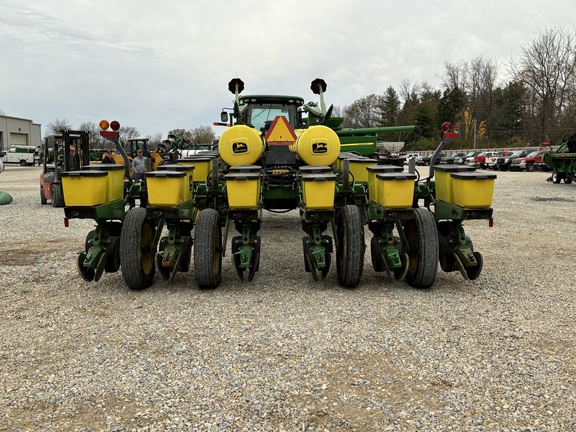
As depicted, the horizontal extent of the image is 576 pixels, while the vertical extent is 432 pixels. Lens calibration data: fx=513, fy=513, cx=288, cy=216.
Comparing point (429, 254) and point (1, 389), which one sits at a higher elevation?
point (429, 254)

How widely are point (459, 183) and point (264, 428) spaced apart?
3.54 metres

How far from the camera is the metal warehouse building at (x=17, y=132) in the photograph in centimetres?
7100

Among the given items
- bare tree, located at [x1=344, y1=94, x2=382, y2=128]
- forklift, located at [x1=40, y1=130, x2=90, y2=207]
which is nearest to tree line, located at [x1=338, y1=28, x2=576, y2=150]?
bare tree, located at [x1=344, y1=94, x2=382, y2=128]

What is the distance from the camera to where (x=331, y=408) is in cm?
300

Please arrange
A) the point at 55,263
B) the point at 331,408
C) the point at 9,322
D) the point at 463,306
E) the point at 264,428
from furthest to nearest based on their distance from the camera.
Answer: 1. the point at 55,263
2. the point at 463,306
3. the point at 9,322
4. the point at 331,408
5. the point at 264,428

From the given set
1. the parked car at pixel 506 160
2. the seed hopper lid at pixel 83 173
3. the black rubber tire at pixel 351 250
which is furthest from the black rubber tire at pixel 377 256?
the parked car at pixel 506 160

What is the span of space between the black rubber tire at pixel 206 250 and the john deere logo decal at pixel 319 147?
5.69 ft

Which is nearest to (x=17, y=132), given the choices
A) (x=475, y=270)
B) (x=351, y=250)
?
(x=351, y=250)

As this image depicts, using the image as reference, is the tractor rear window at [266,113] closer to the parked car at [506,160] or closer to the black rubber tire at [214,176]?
the black rubber tire at [214,176]

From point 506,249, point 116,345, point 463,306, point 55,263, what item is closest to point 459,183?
point 463,306

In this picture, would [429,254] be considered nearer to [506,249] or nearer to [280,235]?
[506,249]

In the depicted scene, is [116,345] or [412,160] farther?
[412,160]

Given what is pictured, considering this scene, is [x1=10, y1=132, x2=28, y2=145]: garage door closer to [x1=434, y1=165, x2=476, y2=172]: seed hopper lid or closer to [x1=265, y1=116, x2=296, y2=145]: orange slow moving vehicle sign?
[x1=265, y1=116, x2=296, y2=145]: orange slow moving vehicle sign

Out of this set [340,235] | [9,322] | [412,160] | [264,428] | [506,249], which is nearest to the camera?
[264,428]
